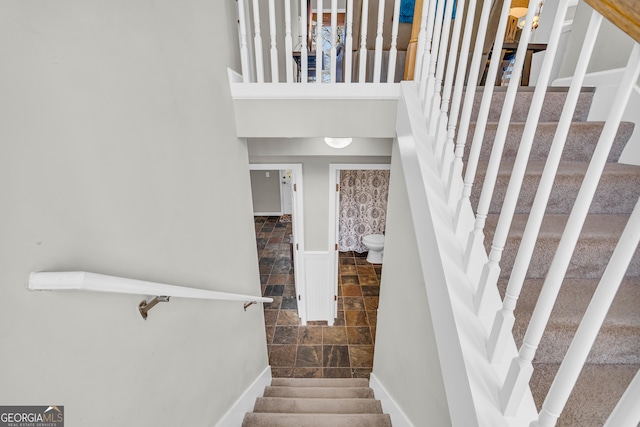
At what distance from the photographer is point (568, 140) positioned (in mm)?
1444

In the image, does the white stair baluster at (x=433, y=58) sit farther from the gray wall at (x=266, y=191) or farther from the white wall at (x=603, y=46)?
the gray wall at (x=266, y=191)

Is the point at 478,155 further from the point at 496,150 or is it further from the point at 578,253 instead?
the point at 578,253

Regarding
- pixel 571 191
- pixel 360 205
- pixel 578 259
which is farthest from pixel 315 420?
pixel 360 205

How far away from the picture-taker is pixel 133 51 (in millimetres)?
885

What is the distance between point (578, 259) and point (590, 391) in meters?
0.49

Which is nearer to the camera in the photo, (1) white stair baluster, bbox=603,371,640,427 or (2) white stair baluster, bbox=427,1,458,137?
(1) white stair baluster, bbox=603,371,640,427

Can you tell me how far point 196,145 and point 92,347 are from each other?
2.83 feet

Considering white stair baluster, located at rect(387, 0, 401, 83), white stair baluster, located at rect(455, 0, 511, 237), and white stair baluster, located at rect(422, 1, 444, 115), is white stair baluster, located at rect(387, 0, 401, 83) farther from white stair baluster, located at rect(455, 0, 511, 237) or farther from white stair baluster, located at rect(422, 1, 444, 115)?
white stair baluster, located at rect(455, 0, 511, 237)

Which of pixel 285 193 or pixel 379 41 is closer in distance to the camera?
pixel 379 41

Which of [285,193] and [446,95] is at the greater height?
[446,95]

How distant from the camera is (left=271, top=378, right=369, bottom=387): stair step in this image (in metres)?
2.68

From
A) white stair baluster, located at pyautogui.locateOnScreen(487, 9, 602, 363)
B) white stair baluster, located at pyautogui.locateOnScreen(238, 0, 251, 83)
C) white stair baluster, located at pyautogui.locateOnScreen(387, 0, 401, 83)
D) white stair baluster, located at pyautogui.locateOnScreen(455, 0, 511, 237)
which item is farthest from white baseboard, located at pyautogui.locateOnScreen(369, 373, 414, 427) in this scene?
white stair baluster, located at pyautogui.locateOnScreen(238, 0, 251, 83)

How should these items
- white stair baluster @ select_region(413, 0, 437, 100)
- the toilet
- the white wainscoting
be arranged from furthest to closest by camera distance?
the toilet < the white wainscoting < white stair baluster @ select_region(413, 0, 437, 100)

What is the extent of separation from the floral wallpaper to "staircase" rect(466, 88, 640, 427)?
3.67m
